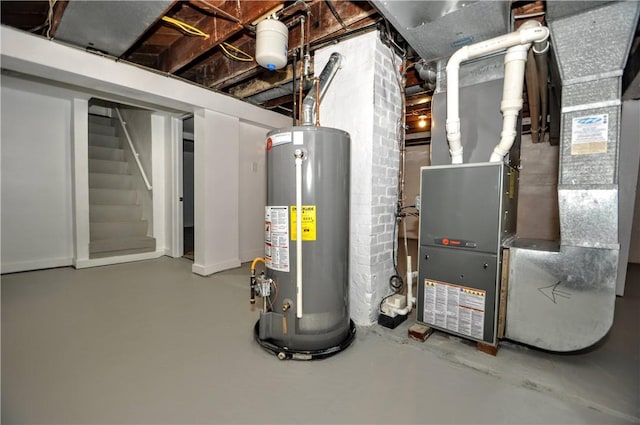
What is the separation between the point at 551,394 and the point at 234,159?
394 centimetres

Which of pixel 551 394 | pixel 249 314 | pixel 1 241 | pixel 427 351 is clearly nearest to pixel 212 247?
pixel 249 314

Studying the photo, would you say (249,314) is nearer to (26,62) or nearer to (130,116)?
(26,62)

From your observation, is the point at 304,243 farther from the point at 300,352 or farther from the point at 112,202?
the point at 112,202

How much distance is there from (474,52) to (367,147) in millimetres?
943

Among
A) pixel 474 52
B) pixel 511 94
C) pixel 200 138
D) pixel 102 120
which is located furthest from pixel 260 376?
pixel 102 120

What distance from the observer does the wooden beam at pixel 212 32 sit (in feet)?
7.27

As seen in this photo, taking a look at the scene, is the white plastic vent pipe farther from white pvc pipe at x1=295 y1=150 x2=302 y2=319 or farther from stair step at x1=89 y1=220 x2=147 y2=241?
stair step at x1=89 y1=220 x2=147 y2=241

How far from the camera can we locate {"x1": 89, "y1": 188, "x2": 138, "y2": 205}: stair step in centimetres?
471

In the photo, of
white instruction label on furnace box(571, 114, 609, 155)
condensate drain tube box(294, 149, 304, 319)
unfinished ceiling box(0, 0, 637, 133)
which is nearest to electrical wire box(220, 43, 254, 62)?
unfinished ceiling box(0, 0, 637, 133)

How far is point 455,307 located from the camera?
79.0 inches

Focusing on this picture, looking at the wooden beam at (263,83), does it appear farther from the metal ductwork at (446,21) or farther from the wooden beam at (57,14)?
the wooden beam at (57,14)

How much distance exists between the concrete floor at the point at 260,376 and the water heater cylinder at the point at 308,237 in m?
0.18

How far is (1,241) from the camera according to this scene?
353cm

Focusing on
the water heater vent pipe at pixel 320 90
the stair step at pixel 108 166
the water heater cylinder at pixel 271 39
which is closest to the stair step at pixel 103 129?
the stair step at pixel 108 166
